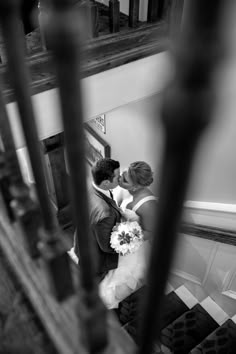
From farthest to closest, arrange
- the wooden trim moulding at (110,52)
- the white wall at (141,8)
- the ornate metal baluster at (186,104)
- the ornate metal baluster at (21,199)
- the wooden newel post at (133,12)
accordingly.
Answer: the white wall at (141,8) < the wooden newel post at (133,12) < the wooden trim moulding at (110,52) < the ornate metal baluster at (21,199) < the ornate metal baluster at (186,104)

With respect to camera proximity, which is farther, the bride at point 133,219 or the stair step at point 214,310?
the stair step at point 214,310

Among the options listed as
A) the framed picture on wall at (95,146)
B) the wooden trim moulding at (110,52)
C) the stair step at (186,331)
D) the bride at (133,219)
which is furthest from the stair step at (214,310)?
the framed picture on wall at (95,146)

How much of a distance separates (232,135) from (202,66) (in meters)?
2.43

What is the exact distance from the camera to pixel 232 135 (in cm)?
255

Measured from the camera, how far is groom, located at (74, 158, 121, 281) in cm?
Result: 247

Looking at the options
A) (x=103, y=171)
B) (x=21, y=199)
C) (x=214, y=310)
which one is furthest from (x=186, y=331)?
(x=21, y=199)

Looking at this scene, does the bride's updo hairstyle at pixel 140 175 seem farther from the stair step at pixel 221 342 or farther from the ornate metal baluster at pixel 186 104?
the ornate metal baluster at pixel 186 104

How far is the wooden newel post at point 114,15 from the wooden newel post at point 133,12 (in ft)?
0.44

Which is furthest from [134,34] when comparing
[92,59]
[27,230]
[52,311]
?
[52,311]

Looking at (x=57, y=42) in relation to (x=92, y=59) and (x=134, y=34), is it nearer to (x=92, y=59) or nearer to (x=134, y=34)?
(x=92, y=59)

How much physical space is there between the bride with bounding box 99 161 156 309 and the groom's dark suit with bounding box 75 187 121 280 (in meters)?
0.15

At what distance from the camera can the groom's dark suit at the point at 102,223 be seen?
2463mm

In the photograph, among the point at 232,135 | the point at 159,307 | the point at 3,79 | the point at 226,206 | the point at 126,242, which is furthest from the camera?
the point at 226,206

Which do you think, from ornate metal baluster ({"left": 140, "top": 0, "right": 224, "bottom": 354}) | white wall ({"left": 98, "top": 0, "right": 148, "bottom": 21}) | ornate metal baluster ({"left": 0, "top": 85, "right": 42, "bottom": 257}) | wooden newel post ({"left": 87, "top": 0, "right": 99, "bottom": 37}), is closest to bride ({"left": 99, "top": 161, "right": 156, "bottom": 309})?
wooden newel post ({"left": 87, "top": 0, "right": 99, "bottom": 37})
